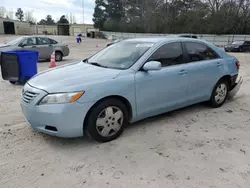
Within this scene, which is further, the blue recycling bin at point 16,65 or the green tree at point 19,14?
the green tree at point 19,14

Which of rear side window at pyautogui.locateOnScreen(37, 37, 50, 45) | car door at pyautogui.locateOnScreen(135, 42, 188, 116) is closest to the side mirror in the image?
car door at pyautogui.locateOnScreen(135, 42, 188, 116)

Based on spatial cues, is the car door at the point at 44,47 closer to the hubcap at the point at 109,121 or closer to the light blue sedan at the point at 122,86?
the light blue sedan at the point at 122,86

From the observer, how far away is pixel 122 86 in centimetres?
324

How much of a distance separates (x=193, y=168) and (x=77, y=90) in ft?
5.69

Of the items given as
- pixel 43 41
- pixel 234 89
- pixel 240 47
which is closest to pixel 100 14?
pixel 240 47

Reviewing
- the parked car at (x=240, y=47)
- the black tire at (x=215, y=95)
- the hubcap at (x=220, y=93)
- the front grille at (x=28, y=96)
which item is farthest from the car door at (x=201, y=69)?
the parked car at (x=240, y=47)

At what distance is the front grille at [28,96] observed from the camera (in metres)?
3.04

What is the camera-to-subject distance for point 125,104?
342cm

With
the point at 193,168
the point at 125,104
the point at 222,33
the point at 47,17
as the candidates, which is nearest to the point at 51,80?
the point at 125,104

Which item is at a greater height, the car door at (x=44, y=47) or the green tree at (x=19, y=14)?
the green tree at (x=19, y=14)

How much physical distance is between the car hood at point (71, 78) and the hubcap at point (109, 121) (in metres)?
0.45

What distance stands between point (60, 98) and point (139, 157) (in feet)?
4.17

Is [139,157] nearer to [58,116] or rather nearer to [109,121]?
[109,121]

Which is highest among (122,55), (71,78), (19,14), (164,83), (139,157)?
(19,14)
